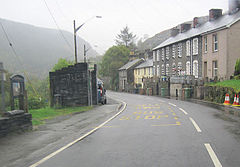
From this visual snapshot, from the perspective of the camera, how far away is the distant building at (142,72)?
170 feet

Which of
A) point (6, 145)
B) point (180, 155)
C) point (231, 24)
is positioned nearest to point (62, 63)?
point (231, 24)

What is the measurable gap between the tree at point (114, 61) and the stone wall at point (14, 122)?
6575cm

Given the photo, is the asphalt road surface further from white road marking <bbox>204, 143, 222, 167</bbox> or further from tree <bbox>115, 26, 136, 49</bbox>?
tree <bbox>115, 26, 136, 49</bbox>

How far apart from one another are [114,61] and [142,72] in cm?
2072

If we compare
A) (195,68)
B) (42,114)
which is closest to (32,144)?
(42,114)

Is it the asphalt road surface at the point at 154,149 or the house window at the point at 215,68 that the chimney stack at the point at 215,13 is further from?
the asphalt road surface at the point at 154,149

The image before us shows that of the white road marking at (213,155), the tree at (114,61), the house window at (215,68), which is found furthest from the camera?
the tree at (114,61)

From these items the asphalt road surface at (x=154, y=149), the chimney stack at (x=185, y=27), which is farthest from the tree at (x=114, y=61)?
the asphalt road surface at (x=154, y=149)

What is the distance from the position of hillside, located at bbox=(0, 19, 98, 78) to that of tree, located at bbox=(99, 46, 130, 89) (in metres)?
52.5

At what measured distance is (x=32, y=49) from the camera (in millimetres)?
160500

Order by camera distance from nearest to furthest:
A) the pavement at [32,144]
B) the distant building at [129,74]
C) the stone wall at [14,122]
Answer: the pavement at [32,144] → the stone wall at [14,122] → the distant building at [129,74]

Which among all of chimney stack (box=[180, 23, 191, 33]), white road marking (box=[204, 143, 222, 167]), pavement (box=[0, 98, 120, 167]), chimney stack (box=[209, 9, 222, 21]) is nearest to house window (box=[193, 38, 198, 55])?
chimney stack (box=[209, 9, 222, 21])

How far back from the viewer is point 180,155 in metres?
5.61

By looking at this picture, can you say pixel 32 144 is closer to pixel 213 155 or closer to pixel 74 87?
pixel 213 155
